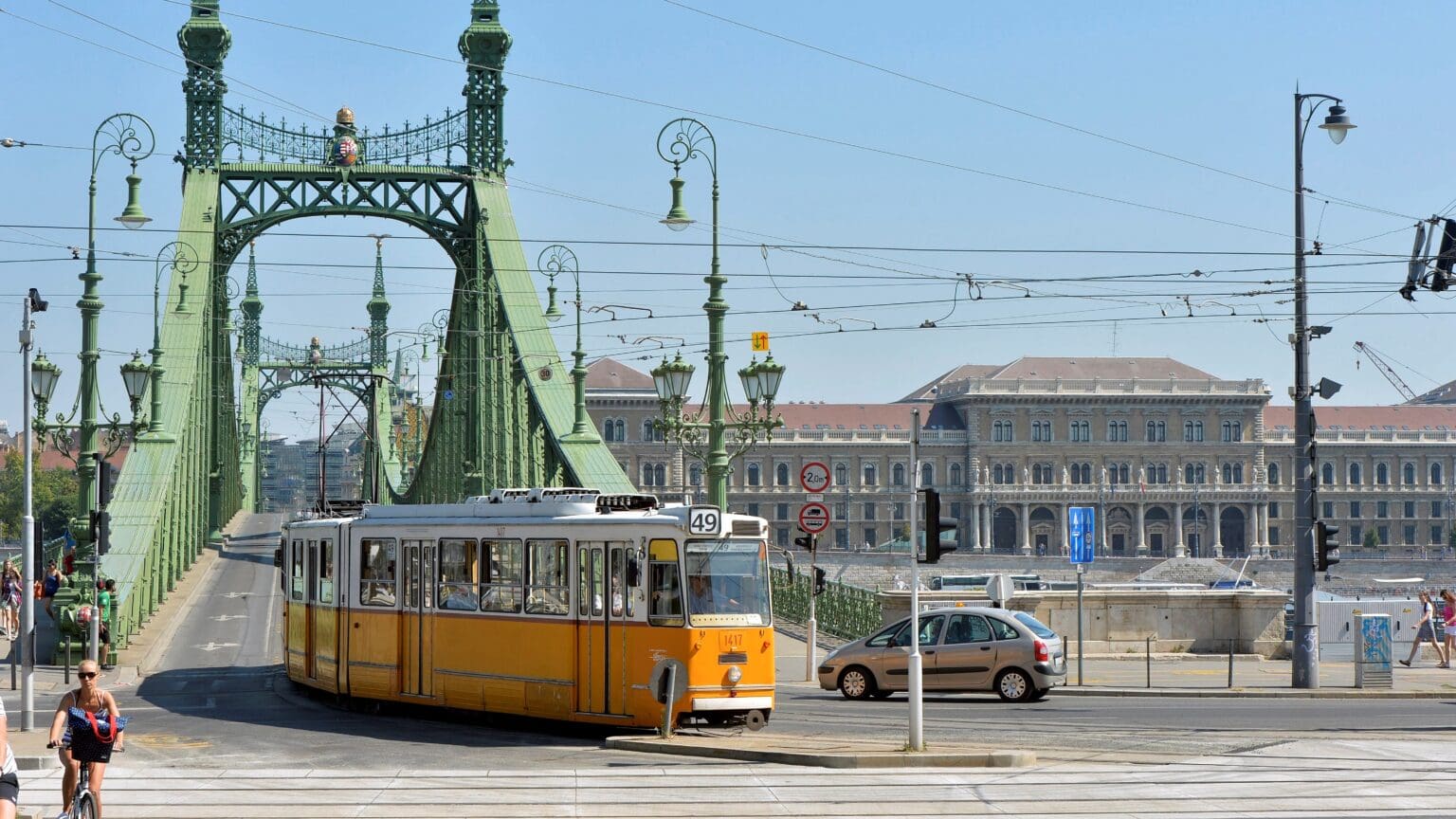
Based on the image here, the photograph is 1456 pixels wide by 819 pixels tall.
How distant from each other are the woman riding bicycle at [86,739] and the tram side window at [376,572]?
9.69 meters

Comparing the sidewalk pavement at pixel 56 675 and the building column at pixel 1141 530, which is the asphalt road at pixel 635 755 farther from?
the building column at pixel 1141 530

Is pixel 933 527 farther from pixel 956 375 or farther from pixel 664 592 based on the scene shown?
pixel 956 375

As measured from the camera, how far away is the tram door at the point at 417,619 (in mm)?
21672

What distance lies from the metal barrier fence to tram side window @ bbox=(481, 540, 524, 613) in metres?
13.1

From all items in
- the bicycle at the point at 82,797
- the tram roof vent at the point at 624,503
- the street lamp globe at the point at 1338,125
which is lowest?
the bicycle at the point at 82,797

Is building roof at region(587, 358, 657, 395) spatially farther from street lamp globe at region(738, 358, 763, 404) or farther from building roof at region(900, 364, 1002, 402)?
street lamp globe at region(738, 358, 763, 404)

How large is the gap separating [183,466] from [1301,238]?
2654 cm

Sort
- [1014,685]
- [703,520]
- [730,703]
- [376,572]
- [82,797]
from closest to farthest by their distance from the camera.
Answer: [82,797] → [703,520] → [730,703] → [376,572] → [1014,685]

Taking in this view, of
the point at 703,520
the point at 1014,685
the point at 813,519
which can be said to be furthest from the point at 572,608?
the point at 1014,685

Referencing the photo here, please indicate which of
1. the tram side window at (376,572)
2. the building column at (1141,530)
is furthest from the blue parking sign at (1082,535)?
the building column at (1141,530)

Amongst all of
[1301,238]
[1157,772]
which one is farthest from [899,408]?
[1157,772]

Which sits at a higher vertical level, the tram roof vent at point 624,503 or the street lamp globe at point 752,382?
the street lamp globe at point 752,382

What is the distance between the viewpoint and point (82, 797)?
12.1m

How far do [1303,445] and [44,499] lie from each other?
131435 mm
